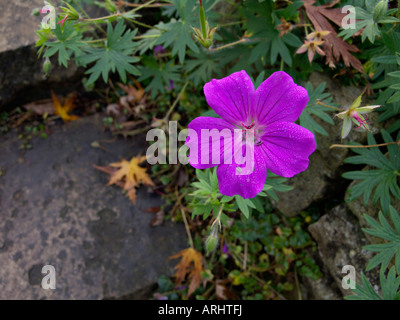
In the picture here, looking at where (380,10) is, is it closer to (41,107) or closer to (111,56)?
(111,56)

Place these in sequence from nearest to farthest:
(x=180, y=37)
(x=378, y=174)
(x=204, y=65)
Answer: (x=378, y=174) → (x=180, y=37) → (x=204, y=65)

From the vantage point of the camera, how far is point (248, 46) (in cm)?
232

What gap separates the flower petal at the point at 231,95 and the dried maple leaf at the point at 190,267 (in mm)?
1417

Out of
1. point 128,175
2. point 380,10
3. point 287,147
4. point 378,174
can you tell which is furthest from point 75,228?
point 380,10

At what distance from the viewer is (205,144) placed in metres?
1.48

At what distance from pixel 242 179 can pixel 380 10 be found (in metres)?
1.15

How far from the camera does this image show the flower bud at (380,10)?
174cm

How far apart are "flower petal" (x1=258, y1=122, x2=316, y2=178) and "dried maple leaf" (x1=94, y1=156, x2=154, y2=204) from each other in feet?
5.05

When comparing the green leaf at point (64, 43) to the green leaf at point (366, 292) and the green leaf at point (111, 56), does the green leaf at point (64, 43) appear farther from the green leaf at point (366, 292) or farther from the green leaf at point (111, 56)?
the green leaf at point (366, 292)

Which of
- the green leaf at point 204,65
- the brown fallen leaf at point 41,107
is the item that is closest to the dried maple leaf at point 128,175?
the brown fallen leaf at point 41,107

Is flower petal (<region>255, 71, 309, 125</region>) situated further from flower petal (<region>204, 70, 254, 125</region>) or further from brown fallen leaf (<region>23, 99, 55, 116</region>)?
brown fallen leaf (<region>23, 99, 55, 116</region>)

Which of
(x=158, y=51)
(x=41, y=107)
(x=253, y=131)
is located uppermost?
(x=158, y=51)

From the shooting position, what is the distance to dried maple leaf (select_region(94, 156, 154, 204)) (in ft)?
9.27
